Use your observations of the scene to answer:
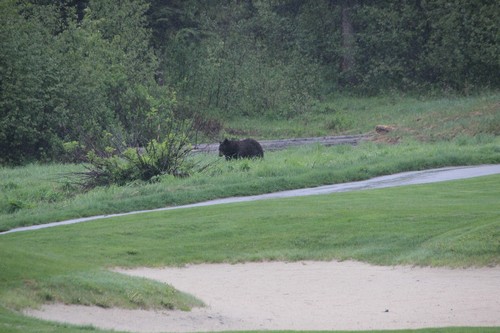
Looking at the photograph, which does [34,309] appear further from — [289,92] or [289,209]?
[289,92]

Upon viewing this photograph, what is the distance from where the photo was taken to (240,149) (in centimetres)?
3500

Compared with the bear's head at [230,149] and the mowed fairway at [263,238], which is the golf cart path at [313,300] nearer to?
the mowed fairway at [263,238]

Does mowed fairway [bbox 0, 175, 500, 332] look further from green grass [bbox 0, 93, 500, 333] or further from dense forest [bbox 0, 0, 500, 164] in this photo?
dense forest [bbox 0, 0, 500, 164]

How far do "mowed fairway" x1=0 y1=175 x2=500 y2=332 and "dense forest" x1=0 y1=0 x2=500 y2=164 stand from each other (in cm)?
1940

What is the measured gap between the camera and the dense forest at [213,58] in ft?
146

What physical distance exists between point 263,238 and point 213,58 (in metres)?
40.9

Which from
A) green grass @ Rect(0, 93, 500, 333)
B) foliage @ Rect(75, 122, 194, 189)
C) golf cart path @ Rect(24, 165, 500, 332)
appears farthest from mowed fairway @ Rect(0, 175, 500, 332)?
foliage @ Rect(75, 122, 194, 189)

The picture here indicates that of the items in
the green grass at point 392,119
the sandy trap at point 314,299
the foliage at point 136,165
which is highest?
the sandy trap at point 314,299

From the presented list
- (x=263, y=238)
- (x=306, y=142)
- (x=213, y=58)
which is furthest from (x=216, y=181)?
(x=213, y=58)

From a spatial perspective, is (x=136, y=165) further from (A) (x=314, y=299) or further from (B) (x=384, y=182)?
(A) (x=314, y=299)

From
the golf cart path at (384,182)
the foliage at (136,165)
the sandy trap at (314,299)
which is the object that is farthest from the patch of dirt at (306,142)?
the sandy trap at (314,299)

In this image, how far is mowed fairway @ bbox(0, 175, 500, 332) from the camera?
1348 cm

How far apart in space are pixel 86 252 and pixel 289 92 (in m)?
40.8

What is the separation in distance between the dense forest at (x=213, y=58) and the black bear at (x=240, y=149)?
19.6 ft
